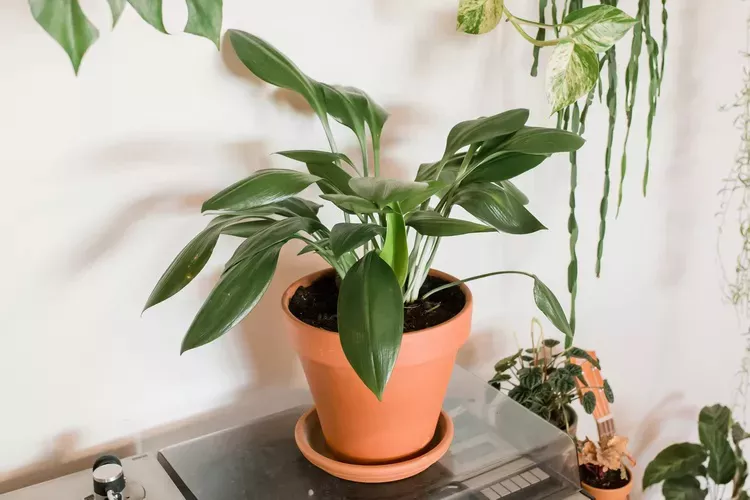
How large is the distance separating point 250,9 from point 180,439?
2.06 ft

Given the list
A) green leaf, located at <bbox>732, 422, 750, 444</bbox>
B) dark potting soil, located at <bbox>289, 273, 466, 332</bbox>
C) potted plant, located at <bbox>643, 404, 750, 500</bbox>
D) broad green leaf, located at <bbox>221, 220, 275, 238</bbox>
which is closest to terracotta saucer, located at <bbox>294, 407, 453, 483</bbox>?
dark potting soil, located at <bbox>289, 273, 466, 332</bbox>

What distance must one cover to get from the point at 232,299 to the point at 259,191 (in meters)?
0.12

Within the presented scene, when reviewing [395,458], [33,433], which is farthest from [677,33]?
[33,433]

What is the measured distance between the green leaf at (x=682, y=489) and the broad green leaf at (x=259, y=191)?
97 centimetres

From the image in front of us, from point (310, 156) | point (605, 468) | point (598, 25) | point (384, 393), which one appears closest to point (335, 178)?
point (310, 156)

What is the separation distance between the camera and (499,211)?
2.60 ft

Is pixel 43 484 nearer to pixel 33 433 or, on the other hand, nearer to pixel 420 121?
pixel 33 433

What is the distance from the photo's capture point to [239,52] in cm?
85

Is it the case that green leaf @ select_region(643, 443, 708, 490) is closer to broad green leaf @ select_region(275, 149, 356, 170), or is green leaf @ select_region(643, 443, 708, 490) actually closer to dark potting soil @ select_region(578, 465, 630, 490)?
dark potting soil @ select_region(578, 465, 630, 490)

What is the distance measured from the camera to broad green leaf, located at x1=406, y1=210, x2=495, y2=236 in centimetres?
69

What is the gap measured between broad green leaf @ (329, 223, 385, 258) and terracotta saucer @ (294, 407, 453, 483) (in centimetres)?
31

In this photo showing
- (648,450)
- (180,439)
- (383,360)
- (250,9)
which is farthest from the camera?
(648,450)

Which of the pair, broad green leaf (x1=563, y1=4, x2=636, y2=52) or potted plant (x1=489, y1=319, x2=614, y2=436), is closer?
broad green leaf (x1=563, y1=4, x2=636, y2=52)

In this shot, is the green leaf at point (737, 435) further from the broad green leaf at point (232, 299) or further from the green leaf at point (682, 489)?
the broad green leaf at point (232, 299)
